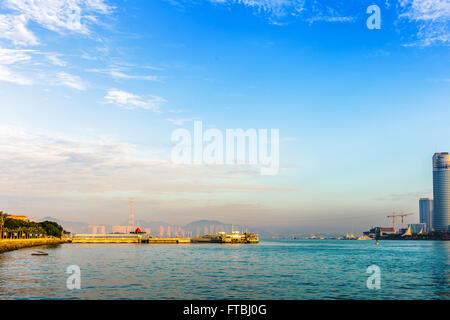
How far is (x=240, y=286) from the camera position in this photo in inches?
1720

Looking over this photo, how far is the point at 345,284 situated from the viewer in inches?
1868

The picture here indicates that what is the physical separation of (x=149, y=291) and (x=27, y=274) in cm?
2256
